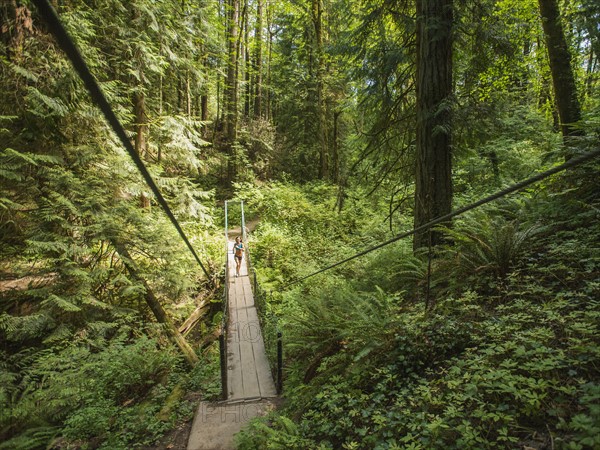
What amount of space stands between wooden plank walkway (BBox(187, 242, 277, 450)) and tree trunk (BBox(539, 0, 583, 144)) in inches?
271

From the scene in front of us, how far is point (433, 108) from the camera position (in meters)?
4.66

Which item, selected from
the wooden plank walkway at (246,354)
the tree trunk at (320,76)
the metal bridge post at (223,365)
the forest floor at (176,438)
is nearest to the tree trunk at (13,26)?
the metal bridge post at (223,365)

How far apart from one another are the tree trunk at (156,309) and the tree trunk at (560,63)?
865 centimetres

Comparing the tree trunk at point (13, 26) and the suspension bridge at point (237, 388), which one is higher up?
the tree trunk at point (13, 26)

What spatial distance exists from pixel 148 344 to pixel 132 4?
27.6 ft

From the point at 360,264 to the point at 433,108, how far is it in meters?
4.12

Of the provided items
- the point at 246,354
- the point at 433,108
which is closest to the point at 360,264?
the point at 246,354

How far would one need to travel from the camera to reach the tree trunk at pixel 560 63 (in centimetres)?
550

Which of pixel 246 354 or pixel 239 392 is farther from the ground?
pixel 246 354

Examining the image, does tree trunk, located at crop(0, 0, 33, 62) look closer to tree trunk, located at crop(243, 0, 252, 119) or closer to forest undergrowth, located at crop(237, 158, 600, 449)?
forest undergrowth, located at crop(237, 158, 600, 449)

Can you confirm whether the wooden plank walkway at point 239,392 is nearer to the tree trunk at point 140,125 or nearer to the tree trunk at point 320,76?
the tree trunk at point 140,125

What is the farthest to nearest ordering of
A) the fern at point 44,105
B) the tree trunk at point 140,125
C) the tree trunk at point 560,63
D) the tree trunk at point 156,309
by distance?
the tree trunk at point 140,125, the tree trunk at point 156,309, the tree trunk at point 560,63, the fern at point 44,105

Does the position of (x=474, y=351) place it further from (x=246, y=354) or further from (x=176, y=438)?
(x=246, y=354)

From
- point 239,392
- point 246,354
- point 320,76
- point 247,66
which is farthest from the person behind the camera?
point 247,66
